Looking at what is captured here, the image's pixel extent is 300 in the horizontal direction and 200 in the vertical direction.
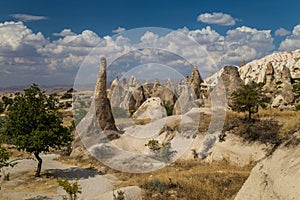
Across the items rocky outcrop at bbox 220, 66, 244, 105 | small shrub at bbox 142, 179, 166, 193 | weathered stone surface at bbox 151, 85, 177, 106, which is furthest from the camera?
weathered stone surface at bbox 151, 85, 177, 106

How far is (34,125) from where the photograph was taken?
1747cm

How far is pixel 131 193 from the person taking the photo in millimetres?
12188

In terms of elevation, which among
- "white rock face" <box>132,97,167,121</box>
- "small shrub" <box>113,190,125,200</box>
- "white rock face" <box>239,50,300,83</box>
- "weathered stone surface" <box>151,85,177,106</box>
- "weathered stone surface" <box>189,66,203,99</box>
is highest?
"white rock face" <box>239,50,300,83</box>

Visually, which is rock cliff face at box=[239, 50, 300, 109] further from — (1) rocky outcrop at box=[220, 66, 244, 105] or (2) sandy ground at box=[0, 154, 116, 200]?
(2) sandy ground at box=[0, 154, 116, 200]

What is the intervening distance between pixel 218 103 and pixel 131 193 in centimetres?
1729

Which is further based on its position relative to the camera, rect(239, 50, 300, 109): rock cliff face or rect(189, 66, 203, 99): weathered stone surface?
rect(189, 66, 203, 99): weathered stone surface

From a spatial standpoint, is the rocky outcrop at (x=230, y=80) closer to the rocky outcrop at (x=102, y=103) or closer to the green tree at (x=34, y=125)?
the rocky outcrop at (x=102, y=103)

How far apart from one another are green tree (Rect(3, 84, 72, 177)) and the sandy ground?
3.29 feet

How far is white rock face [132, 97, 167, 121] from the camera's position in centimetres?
3491

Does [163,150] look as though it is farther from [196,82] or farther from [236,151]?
[196,82]

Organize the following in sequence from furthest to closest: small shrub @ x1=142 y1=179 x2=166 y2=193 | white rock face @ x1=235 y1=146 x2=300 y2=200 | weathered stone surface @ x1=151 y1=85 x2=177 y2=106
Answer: weathered stone surface @ x1=151 y1=85 x2=177 y2=106 < small shrub @ x1=142 y1=179 x2=166 y2=193 < white rock face @ x1=235 y1=146 x2=300 y2=200

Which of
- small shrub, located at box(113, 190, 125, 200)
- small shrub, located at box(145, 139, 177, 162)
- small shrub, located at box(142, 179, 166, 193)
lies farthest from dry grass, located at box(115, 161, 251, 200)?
small shrub, located at box(145, 139, 177, 162)

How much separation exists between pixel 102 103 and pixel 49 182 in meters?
8.99

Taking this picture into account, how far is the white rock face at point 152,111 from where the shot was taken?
34.9 m
